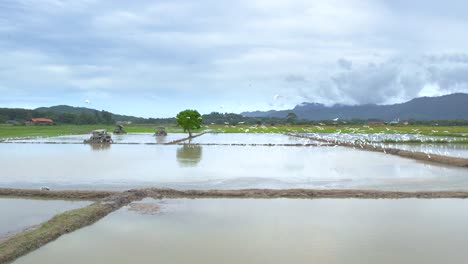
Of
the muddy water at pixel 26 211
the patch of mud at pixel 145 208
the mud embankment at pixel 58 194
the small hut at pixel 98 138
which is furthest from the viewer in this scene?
the small hut at pixel 98 138

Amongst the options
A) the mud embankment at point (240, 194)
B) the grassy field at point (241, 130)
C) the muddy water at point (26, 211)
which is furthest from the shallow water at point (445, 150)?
the muddy water at point (26, 211)

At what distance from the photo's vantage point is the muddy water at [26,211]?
901cm

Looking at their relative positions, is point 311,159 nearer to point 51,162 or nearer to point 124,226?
point 51,162

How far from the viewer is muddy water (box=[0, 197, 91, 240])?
901 centimetres

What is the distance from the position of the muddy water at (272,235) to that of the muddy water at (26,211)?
130cm

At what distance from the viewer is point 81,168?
59.8ft

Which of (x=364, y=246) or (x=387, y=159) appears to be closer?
(x=364, y=246)

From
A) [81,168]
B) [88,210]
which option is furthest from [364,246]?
[81,168]

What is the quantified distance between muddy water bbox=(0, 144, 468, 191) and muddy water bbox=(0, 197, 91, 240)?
7.25 feet

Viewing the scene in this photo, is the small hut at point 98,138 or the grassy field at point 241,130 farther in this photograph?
the grassy field at point 241,130

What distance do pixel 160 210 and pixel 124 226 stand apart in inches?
61.8

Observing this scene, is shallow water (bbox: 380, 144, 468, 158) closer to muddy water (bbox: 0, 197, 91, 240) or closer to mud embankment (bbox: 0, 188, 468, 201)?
mud embankment (bbox: 0, 188, 468, 201)

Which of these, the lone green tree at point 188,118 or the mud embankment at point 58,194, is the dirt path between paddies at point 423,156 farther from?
the lone green tree at point 188,118

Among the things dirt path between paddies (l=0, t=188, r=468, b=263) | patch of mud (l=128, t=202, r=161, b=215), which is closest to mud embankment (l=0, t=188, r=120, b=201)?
dirt path between paddies (l=0, t=188, r=468, b=263)
